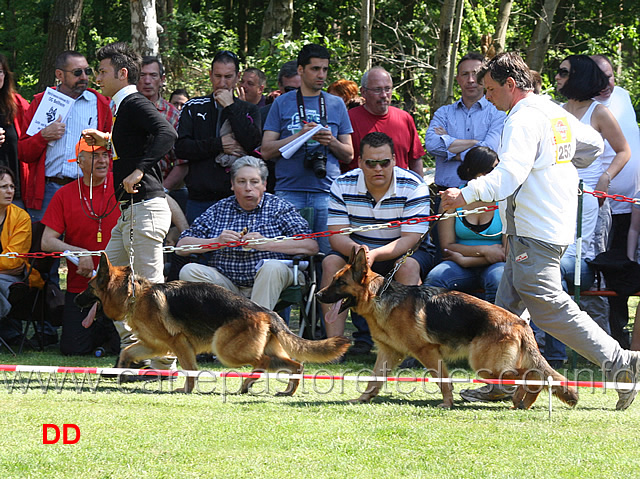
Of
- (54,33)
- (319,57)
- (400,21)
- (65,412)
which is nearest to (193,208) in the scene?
(319,57)

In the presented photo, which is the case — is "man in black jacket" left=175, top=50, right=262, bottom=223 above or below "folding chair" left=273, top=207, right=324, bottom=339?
above

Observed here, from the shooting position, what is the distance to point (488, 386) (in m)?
5.61

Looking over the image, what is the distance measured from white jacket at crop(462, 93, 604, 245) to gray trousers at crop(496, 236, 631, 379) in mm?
96

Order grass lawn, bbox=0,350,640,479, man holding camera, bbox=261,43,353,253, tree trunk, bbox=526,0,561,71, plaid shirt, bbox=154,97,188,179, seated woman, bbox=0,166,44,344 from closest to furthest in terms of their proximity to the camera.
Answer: grass lawn, bbox=0,350,640,479 → seated woman, bbox=0,166,44,344 → man holding camera, bbox=261,43,353,253 → plaid shirt, bbox=154,97,188,179 → tree trunk, bbox=526,0,561,71

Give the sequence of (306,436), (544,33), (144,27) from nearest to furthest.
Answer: (306,436) → (144,27) → (544,33)

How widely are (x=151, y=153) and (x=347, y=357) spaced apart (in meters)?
2.69

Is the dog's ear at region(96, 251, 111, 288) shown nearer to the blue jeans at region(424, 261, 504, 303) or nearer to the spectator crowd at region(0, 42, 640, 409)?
the spectator crowd at region(0, 42, 640, 409)

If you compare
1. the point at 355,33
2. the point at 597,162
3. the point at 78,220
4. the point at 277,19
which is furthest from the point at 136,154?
the point at 355,33

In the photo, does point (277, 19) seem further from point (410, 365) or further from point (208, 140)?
point (410, 365)

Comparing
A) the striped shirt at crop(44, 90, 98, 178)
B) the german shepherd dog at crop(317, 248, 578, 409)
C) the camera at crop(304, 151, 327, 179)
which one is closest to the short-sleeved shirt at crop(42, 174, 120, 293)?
the striped shirt at crop(44, 90, 98, 178)

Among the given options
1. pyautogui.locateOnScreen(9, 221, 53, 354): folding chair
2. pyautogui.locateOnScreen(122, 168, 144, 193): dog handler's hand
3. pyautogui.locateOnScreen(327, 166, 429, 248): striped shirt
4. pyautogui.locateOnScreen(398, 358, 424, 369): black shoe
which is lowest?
pyautogui.locateOnScreen(398, 358, 424, 369): black shoe

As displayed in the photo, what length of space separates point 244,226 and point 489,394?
9.58 ft

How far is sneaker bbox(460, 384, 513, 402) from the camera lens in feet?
18.2

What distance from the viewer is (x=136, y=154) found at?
639 centimetres
